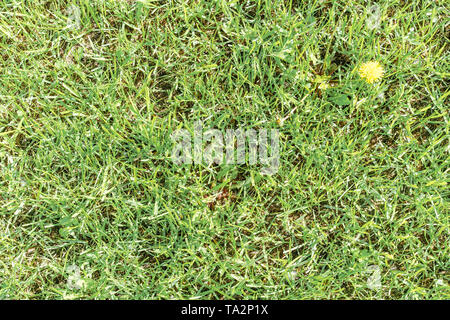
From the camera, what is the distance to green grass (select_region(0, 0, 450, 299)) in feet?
7.13

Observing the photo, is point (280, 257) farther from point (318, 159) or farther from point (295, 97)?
point (295, 97)

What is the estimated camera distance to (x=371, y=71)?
7.13 feet

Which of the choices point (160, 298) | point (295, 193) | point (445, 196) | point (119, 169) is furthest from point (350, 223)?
point (119, 169)

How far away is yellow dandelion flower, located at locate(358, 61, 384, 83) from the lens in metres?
2.17

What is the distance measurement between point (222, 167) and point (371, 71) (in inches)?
35.3

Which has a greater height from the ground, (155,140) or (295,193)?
(155,140)

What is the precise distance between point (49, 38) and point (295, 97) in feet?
4.43

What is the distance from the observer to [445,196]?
2203 mm

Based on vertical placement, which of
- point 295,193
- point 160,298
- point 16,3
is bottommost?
point 160,298

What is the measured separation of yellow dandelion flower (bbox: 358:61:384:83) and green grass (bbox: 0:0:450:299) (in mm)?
49

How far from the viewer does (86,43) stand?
2.31 m

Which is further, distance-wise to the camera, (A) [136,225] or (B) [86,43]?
(B) [86,43]

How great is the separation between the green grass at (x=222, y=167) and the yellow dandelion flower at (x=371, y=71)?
49 mm

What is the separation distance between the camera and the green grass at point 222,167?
2.17 m
